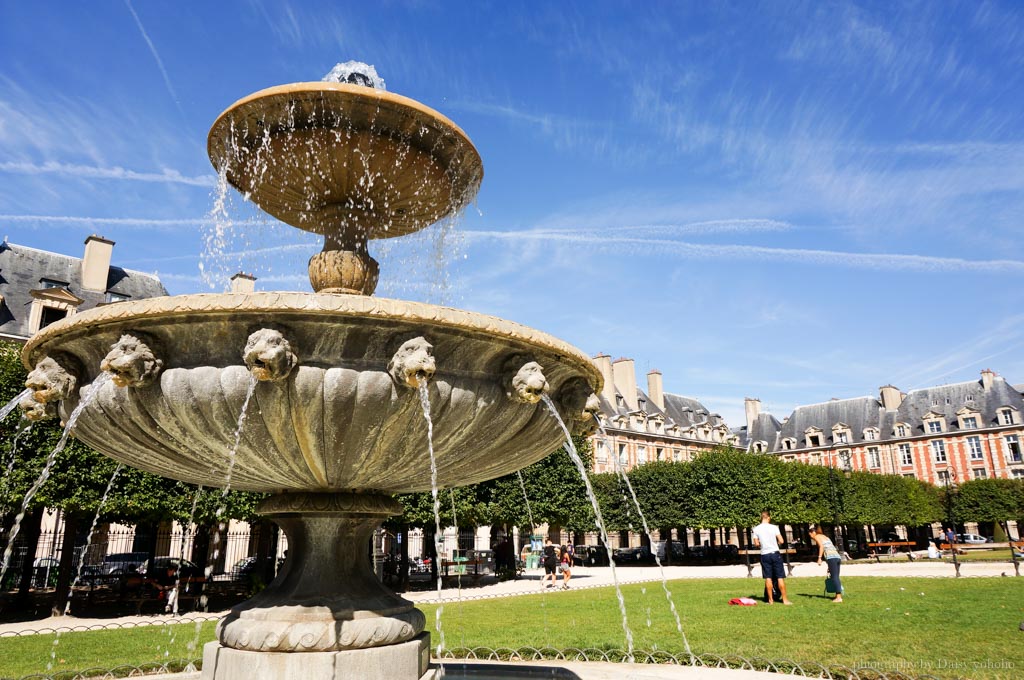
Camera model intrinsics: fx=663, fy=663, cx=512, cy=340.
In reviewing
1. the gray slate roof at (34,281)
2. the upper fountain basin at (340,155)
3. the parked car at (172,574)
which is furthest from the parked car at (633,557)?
the upper fountain basin at (340,155)

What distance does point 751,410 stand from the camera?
233 ft

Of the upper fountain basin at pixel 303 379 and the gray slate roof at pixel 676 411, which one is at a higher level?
the gray slate roof at pixel 676 411

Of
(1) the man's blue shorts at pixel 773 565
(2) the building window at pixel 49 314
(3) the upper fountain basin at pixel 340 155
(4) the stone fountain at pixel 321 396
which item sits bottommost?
(1) the man's blue shorts at pixel 773 565

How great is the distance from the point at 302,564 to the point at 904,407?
2762 inches

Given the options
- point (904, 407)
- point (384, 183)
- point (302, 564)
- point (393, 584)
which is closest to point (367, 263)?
point (384, 183)

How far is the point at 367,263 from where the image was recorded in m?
4.74

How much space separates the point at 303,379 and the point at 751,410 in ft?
240

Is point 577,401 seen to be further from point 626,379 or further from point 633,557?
point 626,379

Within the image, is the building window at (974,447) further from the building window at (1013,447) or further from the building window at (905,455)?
the building window at (905,455)

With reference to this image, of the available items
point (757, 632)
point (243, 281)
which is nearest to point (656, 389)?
point (243, 281)

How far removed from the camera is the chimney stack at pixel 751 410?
70500 mm

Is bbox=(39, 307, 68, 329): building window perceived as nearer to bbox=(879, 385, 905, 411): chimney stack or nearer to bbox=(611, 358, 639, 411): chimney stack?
bbox=(611, 358, 639, 411): chimney stack

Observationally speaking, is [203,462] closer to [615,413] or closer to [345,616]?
[345,616]

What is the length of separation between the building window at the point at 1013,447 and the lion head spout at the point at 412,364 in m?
67.8
